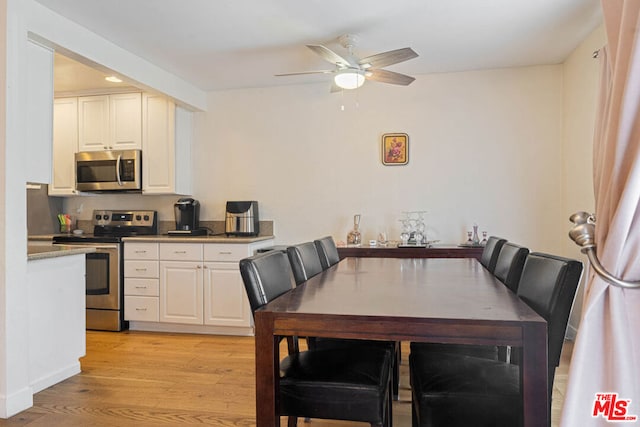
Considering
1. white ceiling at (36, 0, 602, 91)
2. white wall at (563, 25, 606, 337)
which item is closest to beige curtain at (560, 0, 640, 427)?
white ceiling at (36, 0, 602, 91)

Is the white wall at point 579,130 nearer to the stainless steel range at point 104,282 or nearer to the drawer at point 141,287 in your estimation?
the drawer at point 141,287

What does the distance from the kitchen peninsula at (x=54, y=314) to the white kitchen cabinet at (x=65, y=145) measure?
6.12ft

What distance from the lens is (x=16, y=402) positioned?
2.32 meters

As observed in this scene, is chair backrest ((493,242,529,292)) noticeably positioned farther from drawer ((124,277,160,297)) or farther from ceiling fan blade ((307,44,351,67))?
drawer ((124,277,160,297))

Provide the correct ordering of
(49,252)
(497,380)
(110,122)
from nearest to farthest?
(497,380), (49,252), (110,122)

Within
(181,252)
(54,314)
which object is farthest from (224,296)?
(54,314)

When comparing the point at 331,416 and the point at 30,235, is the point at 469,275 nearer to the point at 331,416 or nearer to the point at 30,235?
the point at 331,416

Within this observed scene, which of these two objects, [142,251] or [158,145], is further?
[158,145]

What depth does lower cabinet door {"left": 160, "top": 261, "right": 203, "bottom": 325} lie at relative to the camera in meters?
3.88

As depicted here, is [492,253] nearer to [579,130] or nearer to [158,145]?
[579,130]

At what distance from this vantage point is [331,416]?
1450 mm

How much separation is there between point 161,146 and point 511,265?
3541mm

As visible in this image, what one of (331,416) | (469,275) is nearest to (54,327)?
(331,416)

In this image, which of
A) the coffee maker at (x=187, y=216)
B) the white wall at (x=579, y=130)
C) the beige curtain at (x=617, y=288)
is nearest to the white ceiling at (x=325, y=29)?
the white wall at (x=579, y=130)
